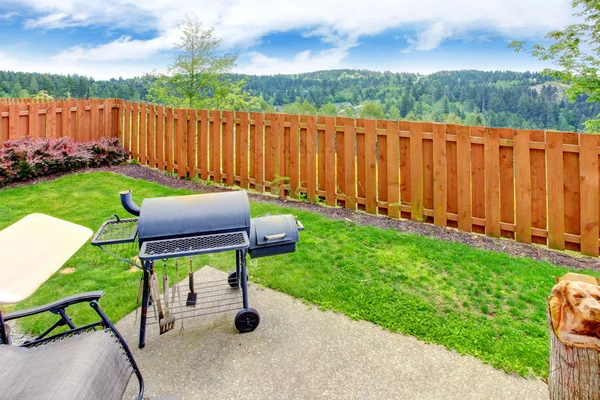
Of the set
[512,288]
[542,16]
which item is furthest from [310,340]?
[542,16]

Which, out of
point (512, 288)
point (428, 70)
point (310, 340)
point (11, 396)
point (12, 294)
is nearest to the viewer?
point (11, 396)

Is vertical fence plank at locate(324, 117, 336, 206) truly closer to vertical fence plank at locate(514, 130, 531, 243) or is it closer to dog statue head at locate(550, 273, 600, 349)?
vertical fence plank at locate(514, 130, 531, 243)

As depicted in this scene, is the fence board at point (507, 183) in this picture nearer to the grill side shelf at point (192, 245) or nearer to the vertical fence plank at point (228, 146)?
the grill side shelf at point (192, 245)

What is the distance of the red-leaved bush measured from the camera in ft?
24.7

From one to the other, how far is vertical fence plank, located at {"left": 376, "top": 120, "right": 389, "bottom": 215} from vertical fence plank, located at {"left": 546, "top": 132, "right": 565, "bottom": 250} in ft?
6.64

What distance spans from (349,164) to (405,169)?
0.90 m

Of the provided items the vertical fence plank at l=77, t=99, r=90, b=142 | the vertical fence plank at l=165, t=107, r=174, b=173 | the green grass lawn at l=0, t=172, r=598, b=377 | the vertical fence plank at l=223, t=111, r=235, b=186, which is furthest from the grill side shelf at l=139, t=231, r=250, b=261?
the vertical fence plank at l=77, t=99, r=90, b=142

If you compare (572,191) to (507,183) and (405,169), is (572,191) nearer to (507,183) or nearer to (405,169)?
(507,183)

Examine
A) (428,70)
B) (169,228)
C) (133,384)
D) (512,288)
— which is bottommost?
(133,384)

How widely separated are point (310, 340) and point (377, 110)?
19.5 metres

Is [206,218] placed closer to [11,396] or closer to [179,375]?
[179,375]

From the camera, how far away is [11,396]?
5.05 ft

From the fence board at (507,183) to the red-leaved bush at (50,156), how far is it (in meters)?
8.45

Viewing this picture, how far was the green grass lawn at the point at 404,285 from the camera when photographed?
9.29ft
